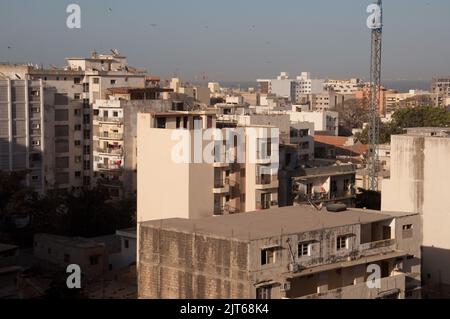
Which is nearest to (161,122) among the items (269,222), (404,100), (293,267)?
(269,222)

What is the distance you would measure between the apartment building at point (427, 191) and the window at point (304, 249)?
5654mm

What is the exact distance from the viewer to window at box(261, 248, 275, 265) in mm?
12137

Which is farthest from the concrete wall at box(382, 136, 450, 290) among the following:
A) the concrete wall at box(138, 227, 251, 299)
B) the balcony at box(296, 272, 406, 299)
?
the concrete wall at box(138, 227, 251, 299)

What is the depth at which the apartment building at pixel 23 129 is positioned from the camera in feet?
87.1

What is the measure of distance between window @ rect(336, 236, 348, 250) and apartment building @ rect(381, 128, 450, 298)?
193 inches

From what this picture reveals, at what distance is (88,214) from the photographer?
22953 mm

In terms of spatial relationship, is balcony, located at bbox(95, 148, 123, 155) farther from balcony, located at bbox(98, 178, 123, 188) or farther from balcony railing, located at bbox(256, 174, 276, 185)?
balcony railing, located at bbox(256, 174, 276, 185)

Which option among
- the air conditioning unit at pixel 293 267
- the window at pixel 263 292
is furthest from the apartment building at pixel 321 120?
the window at pixel 263 292

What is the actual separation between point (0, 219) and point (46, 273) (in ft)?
14.2

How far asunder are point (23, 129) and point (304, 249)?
16322 millimetres
